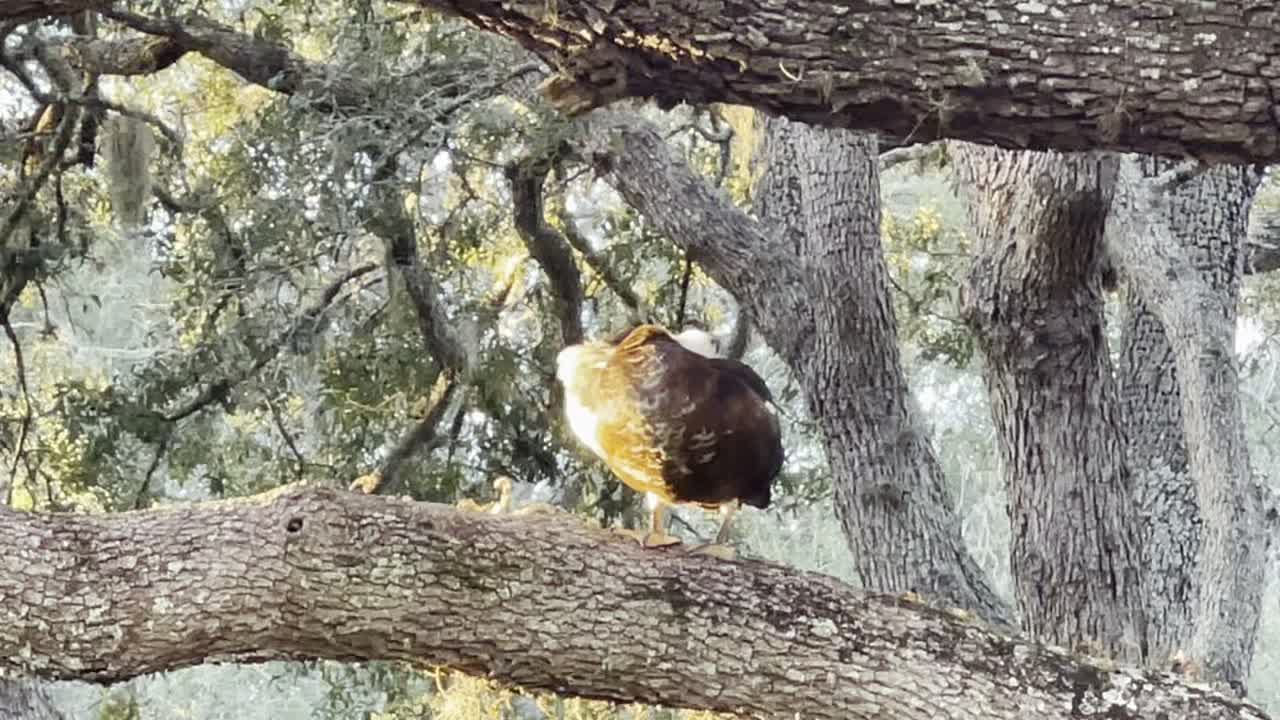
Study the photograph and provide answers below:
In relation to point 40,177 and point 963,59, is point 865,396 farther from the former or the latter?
point 40,177

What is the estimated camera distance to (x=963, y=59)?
2.01 meters

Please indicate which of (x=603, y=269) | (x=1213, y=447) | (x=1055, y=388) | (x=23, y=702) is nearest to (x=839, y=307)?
(x=1055, y=388)

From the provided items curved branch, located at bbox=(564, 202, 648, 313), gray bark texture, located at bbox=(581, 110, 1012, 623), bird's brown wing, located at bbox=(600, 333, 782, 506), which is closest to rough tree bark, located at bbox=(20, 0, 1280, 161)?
bird's brown wing, located at bbox=(600, 333, 782, 506)

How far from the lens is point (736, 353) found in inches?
208

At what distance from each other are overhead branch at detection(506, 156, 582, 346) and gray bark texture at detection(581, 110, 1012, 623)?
15.5 inches

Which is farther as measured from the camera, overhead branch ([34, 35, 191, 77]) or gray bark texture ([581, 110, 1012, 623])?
overhead branch ([34, 35, 191, 77])

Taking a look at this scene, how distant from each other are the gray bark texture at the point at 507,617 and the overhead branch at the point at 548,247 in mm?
2264

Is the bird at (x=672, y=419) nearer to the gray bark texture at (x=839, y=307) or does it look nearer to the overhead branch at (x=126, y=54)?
the gray bark texture at (x=839, y=307)

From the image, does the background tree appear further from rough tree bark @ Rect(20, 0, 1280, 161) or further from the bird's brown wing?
rough tree bark @ Rect(20, 0, 1280, 161)

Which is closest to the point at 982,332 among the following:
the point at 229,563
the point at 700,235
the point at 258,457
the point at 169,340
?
the point at 700,235

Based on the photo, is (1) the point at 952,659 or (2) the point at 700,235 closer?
(1) the point at 952,659

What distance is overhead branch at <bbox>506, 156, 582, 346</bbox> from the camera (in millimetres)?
4629

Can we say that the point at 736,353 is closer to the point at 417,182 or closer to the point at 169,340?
the point at 417,182

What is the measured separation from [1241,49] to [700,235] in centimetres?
227
